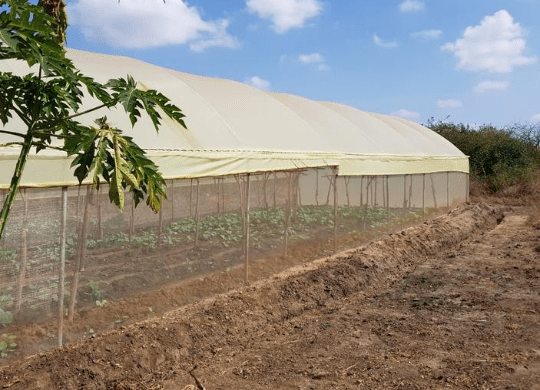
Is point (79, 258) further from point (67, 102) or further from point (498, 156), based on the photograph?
point (498, 156)

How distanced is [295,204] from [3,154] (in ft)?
20.5

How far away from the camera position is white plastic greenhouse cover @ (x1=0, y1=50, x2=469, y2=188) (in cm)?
650

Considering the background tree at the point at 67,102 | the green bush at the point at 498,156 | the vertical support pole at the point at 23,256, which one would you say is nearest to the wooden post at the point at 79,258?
the vertical support pole at the point at 23,256

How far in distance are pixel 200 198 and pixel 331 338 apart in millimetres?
3432

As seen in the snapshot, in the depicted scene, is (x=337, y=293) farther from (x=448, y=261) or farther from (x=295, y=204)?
(x=448, y=261)

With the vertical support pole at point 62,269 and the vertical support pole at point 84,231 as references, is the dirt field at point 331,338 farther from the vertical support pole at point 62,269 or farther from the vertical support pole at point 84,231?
the vertical support pole at point 84,231

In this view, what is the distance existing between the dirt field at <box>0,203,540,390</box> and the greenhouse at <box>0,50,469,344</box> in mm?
462

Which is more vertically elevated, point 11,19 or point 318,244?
point 11,19

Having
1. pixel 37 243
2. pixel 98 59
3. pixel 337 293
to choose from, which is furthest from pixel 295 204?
pixel 37 243

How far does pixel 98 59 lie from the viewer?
9.05 m

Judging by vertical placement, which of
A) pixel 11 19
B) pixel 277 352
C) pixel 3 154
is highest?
pixel 11 19

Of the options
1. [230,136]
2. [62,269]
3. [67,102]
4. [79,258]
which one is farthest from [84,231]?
[230,136]

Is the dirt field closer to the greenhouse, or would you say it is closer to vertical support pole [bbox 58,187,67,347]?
vertical support pole [bbox 58,187,67,347]

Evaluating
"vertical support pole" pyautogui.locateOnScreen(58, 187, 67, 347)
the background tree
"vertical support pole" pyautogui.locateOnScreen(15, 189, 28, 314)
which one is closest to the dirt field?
"vertical support pole" pyautogui.locateOnScreen(58, 187, 67, 347)
